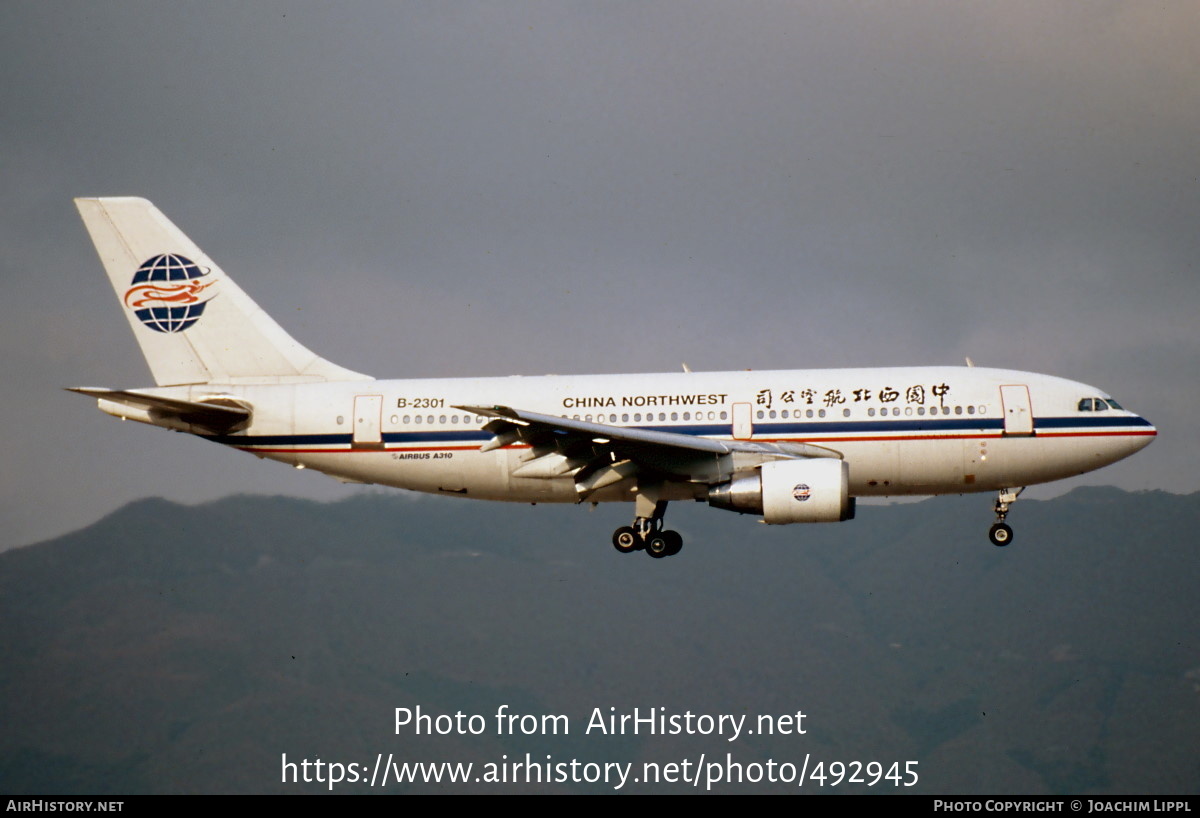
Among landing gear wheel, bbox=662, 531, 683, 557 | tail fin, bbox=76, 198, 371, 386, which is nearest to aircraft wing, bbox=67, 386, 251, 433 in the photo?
tail fin, bbox=76, 198, 371, 386

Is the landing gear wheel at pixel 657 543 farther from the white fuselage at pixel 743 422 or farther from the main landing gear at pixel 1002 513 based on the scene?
the main landing gear at pixel 1002 513

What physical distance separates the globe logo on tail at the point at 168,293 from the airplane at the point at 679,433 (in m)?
2.67

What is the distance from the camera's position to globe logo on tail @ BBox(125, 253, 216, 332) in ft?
142

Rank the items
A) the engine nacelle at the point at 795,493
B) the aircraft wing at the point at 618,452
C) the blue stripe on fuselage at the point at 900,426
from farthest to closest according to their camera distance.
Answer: the blue stripe on fuselage at the point at 900,426, the aircraft wing at the point at 618,452, the engine nacelle at the point at 795,493

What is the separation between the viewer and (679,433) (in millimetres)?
37969

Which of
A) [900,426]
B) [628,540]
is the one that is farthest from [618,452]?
[900,426]

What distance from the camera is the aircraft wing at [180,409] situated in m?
38.3

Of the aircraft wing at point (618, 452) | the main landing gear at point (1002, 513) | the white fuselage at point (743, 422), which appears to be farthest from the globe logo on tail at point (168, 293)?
the main landing gear at point (1002, 513)

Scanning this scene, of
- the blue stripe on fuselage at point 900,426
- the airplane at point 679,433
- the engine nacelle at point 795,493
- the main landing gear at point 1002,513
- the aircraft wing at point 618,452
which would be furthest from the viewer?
the main landing gear at point 1002,513

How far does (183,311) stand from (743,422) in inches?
740

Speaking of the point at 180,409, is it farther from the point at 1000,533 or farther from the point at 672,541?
the point at 1000,533
